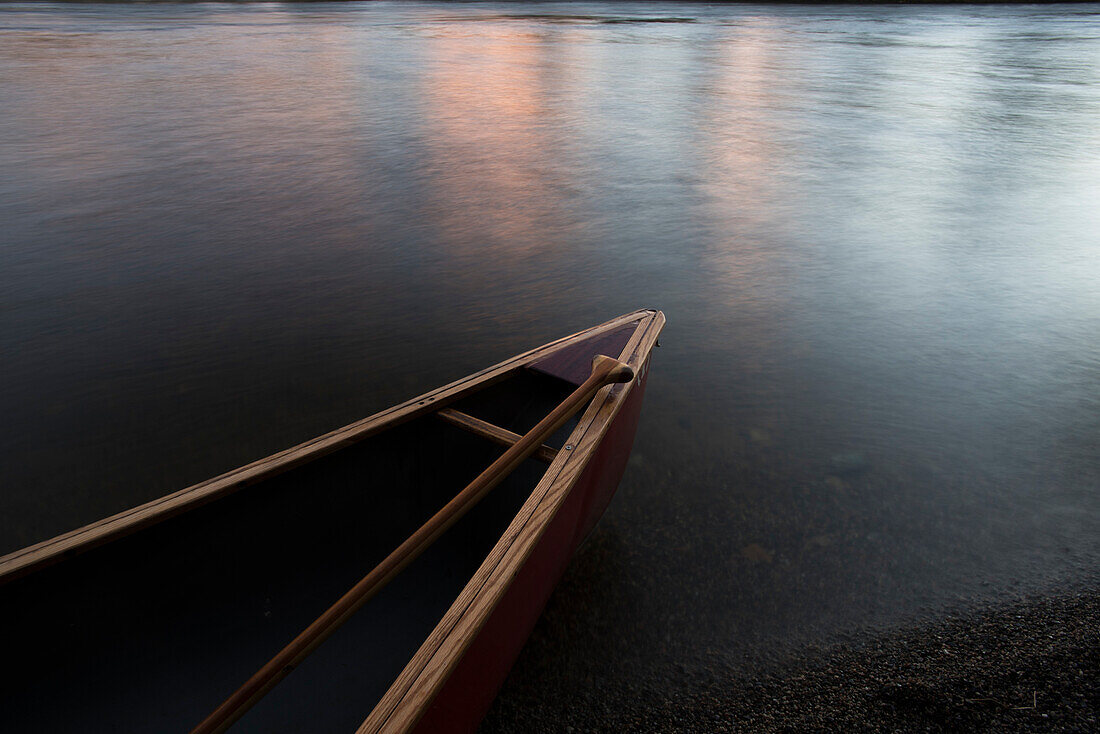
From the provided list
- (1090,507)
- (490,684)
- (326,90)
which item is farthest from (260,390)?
(326,90)

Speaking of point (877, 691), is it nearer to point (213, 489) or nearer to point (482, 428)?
point (482, 428)

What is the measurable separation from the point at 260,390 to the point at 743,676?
250 cm

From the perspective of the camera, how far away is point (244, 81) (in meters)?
11.7

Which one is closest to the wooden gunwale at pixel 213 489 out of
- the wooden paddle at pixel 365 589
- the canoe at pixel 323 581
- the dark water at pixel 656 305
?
the canoe at pixel 323 581

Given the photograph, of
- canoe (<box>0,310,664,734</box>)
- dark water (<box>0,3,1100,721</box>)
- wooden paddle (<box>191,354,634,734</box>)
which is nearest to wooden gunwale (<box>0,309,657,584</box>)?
canoe (<box>0,310,664,734</box>)

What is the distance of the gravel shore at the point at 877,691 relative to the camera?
1766 mm

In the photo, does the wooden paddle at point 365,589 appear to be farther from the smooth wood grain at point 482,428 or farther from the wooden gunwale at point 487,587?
the smooth wood grain at point 482,428

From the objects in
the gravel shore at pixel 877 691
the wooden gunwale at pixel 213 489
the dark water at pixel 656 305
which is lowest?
the gravel shore at pixel 877 691

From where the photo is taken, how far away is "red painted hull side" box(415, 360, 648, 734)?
4.44 ft

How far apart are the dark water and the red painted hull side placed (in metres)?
0.26

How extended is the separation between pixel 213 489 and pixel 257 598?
1.28 ft

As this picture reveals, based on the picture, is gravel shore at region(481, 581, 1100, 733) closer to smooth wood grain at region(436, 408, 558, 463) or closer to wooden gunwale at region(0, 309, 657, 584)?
smooth wood grain at region(436, 408, 558, 463)

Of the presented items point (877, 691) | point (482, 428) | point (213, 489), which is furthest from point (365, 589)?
point (877, 691)

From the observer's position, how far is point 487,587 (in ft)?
4.75
